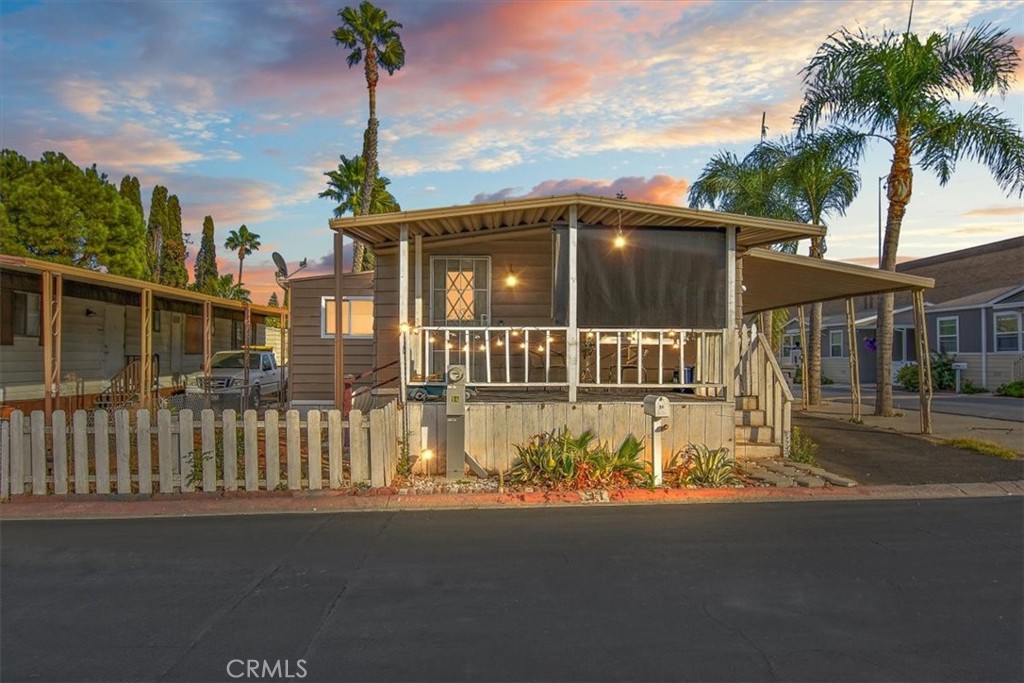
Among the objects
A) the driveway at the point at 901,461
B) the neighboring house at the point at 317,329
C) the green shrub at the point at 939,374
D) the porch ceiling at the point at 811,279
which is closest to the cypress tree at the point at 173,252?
the neighboring house at the point at 317,329

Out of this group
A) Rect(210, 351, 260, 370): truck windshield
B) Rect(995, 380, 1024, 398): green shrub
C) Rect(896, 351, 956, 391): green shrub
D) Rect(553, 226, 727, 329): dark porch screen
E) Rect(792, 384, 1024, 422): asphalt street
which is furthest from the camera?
Rect(896, 351, 956, 391): green shrub

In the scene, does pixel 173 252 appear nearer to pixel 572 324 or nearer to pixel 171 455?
pixel 171 455

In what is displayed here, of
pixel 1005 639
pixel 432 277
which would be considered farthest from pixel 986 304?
pixel 1005 639

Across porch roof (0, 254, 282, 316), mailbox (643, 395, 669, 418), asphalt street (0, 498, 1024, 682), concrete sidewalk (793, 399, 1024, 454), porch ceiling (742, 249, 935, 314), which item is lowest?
asphalt street (0, 498, 1024, 682)

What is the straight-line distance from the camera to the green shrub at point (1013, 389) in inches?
813

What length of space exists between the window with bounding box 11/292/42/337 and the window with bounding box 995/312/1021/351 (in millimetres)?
27837

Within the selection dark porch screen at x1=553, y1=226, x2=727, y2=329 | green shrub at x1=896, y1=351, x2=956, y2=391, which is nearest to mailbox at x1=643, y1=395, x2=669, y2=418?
dark porch screen at x1=553, y1=226, x2=727, y2=329

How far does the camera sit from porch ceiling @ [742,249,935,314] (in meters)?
10.6

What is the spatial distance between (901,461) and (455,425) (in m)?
6.21

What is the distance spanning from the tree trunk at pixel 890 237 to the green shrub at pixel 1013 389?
8.90m

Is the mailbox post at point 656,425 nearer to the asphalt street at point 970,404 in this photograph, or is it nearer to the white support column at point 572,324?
the white support column at point 572,324

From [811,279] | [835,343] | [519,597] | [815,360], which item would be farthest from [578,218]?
[835,343]

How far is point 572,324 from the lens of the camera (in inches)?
342

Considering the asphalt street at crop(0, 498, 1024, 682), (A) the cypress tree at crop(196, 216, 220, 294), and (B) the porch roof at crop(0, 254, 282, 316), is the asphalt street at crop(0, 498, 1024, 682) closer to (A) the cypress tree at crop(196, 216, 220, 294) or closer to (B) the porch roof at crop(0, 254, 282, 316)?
(B) the porch roof at crop(0, 254, 282, 316)
